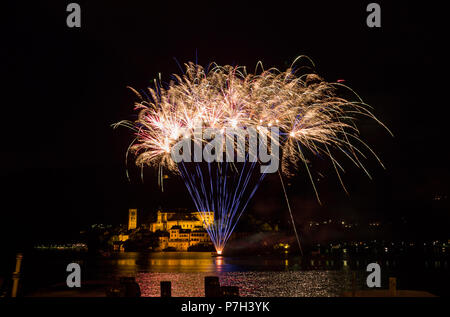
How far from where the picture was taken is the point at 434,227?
456ft

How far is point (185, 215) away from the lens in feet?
445

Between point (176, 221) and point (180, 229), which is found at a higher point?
point (176, 221)

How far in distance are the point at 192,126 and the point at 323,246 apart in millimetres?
144682

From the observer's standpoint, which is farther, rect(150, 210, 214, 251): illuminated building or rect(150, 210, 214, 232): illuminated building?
rect(150, 210, 214, 232): illuminated building

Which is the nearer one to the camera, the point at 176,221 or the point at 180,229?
the point at 180,229

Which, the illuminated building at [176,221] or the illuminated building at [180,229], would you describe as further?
the illuminated building at [176,221]

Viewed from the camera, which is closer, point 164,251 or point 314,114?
point 314,114
